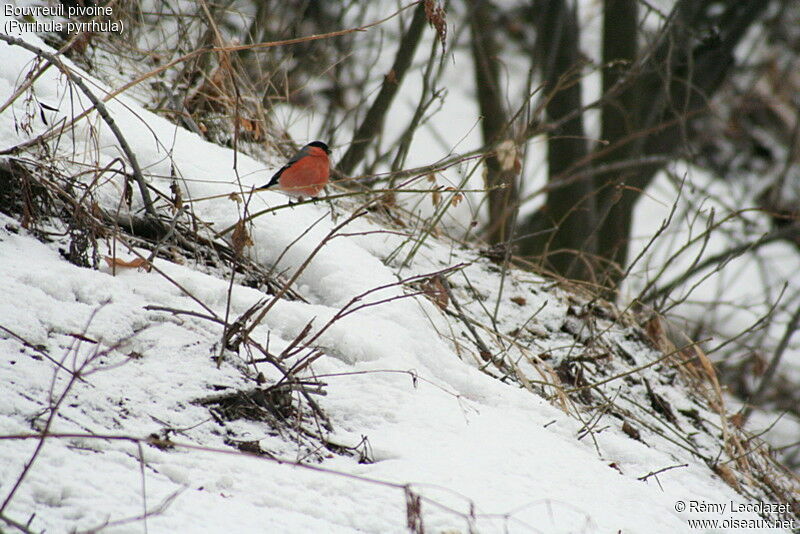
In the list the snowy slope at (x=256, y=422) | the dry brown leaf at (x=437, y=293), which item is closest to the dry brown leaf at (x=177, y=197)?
the snowy slope at (x=256, y=422)

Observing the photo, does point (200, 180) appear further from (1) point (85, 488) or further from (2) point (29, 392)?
(1) point (85, 488)

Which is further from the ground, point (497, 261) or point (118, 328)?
point (497, 261)

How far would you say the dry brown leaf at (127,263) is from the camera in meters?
2.15

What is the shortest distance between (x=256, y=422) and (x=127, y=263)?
67cm

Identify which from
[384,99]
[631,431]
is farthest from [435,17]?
[384,99]

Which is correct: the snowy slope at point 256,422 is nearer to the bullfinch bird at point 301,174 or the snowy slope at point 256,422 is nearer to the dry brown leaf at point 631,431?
the dry brown leaf at point 631,431

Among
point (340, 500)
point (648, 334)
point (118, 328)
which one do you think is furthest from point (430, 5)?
point (648, 334)

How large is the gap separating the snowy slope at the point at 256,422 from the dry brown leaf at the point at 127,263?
0.08 feet

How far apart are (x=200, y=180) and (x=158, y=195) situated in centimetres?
16

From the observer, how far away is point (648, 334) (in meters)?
3.58

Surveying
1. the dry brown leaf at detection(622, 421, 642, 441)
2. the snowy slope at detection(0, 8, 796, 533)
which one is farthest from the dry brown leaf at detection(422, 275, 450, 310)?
the dry brown leaf at detection(622, 421, 642, 441)

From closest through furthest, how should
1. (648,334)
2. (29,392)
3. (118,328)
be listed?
1. (29,392)
2. (118,328)
3. (648,334)

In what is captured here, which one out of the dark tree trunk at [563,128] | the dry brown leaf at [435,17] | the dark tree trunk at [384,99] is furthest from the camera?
the dark tree trunk at [563,128]

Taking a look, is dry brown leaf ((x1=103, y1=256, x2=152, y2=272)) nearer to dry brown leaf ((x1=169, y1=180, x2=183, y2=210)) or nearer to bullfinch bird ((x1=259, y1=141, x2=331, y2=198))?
dry brown leaf ((x1=169, y1=180, x2=183, y2=210))
